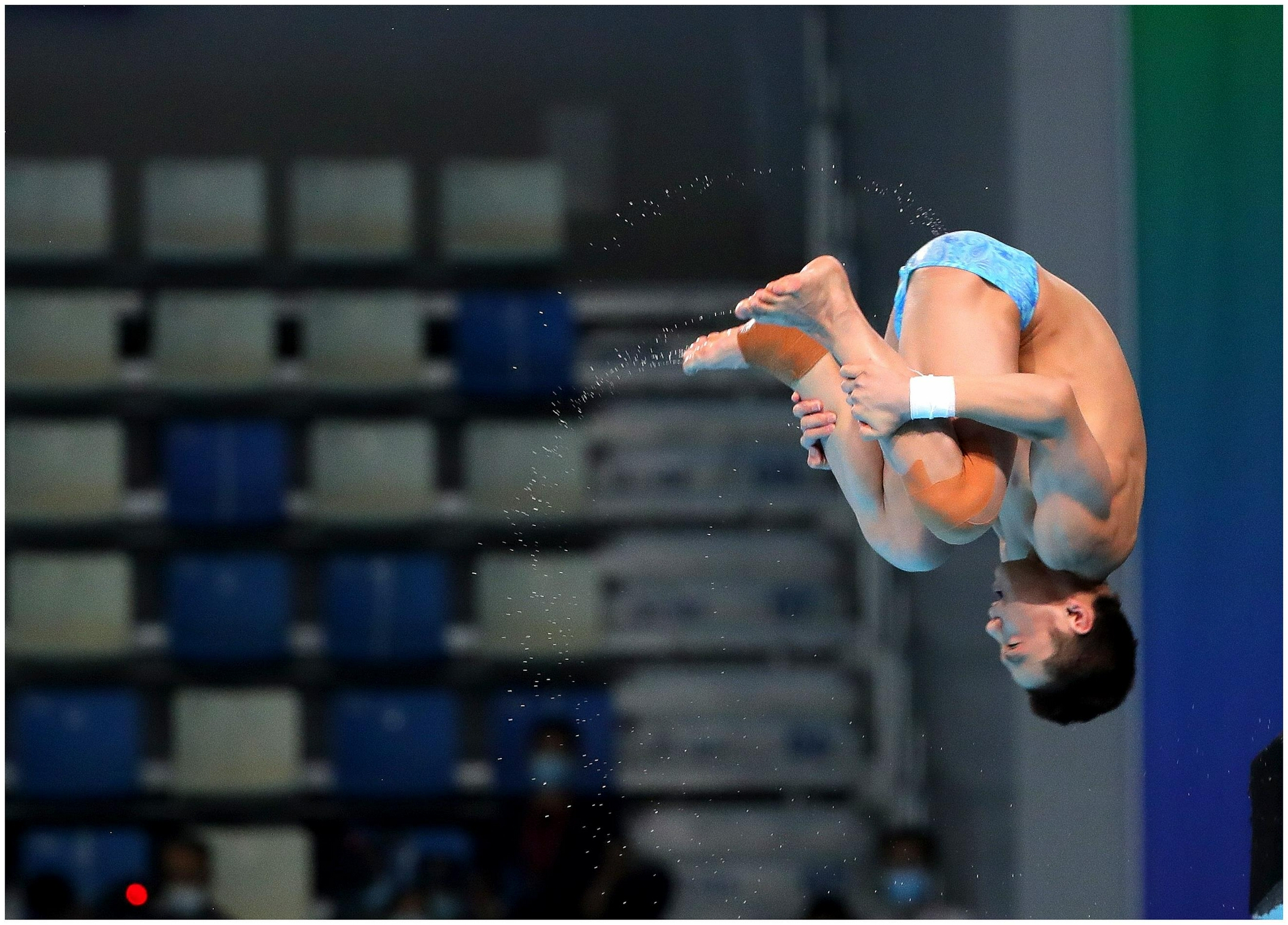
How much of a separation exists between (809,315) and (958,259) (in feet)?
0.99

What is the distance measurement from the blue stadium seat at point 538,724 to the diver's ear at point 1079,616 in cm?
258

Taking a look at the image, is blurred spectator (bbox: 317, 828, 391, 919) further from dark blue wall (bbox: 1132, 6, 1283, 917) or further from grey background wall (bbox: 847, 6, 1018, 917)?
dark blue wall (bbox: 1132, 6, 1283, 917)

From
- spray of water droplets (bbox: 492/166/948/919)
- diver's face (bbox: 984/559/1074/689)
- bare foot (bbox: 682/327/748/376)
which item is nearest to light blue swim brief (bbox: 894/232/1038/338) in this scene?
bare foot (bbox: 682/327/748/376)

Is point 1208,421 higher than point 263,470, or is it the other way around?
point 1208,421

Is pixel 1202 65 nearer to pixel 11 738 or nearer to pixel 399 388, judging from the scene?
pixel 399 388

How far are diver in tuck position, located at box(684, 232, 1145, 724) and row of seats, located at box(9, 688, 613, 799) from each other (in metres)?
2.47

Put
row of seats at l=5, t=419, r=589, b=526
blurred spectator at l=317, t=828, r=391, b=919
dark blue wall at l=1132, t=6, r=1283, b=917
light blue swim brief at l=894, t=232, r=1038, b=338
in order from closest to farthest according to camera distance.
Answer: light blue swim brief at l=894, t=232, r=1038, b=338 → dark blue wall at l=1132, t=6, r=1283, b=917 → blurred spectator at l=317, t=828, r=391, b=919 → row of seats at l=5, t=419, r=589, b=526

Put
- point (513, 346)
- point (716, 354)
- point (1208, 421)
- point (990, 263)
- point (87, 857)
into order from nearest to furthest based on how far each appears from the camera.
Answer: point (990, 263) < point (716, 354) < point (1208, 421) < point (87, 857) < point (513, 346)

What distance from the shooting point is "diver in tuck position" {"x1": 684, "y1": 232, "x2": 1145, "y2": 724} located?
88.4 inches

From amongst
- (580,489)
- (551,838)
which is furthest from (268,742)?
(580,489)

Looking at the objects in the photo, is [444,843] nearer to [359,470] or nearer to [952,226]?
[359,470]

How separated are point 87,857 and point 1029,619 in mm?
3503

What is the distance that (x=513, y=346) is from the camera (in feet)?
16.2

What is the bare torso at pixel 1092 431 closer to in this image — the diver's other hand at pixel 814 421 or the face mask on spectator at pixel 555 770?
the diver's other hand at pixel 814 421
